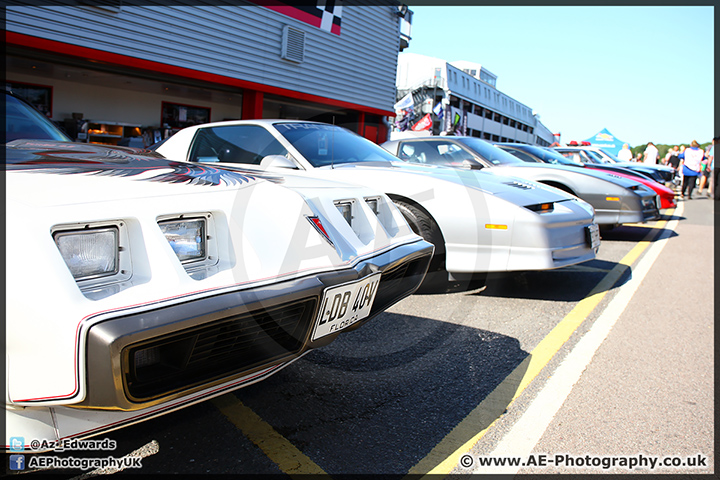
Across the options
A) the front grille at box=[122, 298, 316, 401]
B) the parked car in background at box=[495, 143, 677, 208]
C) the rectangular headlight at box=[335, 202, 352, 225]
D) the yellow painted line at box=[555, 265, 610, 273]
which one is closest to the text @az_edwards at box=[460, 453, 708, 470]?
the front grille at box=[122, 298, 316, 401]

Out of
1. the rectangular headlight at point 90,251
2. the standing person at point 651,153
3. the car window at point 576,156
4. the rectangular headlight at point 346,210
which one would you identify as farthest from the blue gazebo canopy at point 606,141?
the rectangular headlight at point 90,251

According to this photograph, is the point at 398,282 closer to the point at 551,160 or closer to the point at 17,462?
the point at 17,462

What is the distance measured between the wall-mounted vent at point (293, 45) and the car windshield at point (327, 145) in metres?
8.48

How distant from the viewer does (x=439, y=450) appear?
1.86 metres

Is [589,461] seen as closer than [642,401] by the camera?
Yes

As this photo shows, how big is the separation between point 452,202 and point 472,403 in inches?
66.2

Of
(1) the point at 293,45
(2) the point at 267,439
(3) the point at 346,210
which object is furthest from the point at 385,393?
(1) the point at 293,45

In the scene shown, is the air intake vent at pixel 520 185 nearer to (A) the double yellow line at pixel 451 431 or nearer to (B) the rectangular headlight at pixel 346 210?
(A) the double yellow line at pixel 451 431

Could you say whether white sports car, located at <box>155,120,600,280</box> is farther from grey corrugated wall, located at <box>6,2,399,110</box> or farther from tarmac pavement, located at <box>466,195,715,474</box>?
grey corrugated wall, located at <box>6,2,399,110</box>

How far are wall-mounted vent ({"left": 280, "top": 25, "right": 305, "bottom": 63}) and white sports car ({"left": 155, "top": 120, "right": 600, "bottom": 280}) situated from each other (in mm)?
8721

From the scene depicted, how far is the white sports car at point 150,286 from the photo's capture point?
1173 mm

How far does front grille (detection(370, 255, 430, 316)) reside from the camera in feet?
6.93

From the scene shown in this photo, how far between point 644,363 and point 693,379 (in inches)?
9.1

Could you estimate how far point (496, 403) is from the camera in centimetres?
222
